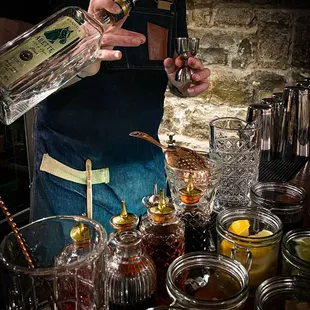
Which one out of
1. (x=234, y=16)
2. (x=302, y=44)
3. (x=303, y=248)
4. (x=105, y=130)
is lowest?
(x=105, y=130)

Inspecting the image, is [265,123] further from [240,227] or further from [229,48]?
[229,48]

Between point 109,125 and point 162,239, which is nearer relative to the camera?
point 162,239

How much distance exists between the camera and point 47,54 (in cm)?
71

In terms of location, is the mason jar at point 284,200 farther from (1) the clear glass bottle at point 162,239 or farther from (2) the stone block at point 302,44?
(2) the stone block at point 302,44

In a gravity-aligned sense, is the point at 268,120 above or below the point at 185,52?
below

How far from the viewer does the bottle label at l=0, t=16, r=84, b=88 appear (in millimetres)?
690

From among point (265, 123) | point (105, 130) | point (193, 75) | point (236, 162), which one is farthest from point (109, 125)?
point (236, 162)

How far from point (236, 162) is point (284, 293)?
46 cm

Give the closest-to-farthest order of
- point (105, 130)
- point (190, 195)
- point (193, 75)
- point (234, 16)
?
point (190, 195), point (193, 75), point (105, 130), point (234, 16)

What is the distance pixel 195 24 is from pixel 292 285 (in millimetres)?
1869

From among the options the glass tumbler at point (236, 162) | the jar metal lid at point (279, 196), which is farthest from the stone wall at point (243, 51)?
the jar metal lid at point (279, 196)

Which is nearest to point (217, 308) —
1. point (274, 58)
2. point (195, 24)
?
point (274, 58)

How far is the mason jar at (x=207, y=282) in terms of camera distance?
493 millimetres

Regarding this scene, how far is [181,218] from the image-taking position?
71 centimetres
